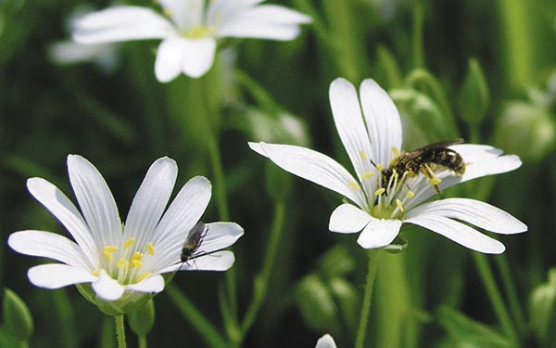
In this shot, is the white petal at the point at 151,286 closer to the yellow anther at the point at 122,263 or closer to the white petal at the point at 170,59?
the yellow anther at the point at 122,263

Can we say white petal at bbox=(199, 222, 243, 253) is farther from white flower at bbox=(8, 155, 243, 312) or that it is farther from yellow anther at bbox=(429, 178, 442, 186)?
yellow anther at bbox=(429, 178, 442, 186)

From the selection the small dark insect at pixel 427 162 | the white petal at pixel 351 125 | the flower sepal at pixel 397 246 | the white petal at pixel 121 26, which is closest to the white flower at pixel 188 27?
the white petal at pixel 121 26

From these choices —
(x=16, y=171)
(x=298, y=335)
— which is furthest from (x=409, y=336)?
(x=16, y=171)

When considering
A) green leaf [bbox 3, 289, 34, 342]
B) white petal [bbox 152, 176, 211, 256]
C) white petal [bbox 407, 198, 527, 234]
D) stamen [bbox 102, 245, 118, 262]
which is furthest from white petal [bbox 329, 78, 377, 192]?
green leaf [bbox 3, 289, 34, 342]


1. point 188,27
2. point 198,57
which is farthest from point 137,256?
point 188,27

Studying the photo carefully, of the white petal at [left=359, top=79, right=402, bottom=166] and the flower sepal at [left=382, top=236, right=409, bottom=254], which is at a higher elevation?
the white petal at [left=359, top=79, right=402, bottom=166]

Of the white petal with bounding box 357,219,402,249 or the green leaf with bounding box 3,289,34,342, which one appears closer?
the white petal with bounding box 357,219,402,249

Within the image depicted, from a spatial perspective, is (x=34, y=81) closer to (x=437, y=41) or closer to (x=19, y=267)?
(x=19, y=267)
